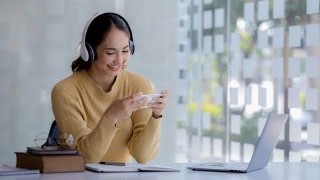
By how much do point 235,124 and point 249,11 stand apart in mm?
880

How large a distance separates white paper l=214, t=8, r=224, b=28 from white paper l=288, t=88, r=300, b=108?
1.07 metres

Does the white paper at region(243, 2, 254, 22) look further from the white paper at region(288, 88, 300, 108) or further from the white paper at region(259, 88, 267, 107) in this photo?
the white paper at region(288, 88, 300, 108)

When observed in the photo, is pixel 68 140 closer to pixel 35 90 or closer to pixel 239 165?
pixel 239 165

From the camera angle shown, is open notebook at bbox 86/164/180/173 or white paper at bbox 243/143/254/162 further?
white paper at bbox 243/143/254/162

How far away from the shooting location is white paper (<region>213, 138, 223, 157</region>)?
5.28 m

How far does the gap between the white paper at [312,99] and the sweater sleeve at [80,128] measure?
→ 1773 millimetres

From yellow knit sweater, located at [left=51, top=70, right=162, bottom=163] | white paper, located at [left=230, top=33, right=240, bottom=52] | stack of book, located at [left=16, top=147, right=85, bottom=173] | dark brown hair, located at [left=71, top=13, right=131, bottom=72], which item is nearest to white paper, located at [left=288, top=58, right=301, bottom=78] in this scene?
white paper, located at [left=230, top=33, right=240, bottom=52]

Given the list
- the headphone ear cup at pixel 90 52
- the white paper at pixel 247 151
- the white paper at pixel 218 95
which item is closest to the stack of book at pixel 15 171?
the headphone ear cup at pixel 90 52

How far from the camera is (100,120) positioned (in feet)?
8.83

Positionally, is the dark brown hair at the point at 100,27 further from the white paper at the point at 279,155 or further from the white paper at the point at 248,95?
the white paper at the point at 248,95

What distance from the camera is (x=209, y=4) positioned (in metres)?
5.37

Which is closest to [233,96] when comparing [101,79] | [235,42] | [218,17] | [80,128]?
[235,42]

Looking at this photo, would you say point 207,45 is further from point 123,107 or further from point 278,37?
point 123,107

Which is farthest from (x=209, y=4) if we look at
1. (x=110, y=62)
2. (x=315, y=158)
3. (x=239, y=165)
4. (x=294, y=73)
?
(x=239, y=165)
